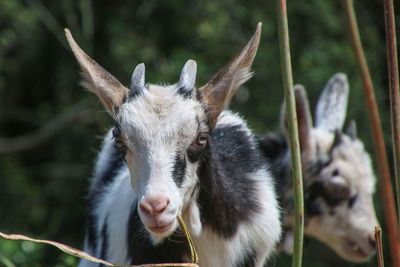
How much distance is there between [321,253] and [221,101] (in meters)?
4.07

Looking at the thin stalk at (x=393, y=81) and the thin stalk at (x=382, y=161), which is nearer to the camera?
the thin stalk at (x=393, y=81)

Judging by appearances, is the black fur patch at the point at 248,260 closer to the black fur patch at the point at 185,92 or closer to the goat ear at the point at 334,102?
the black fur patch at the point at 185,92

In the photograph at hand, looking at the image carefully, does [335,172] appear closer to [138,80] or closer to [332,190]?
[332,190]

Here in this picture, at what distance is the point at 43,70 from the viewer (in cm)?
866

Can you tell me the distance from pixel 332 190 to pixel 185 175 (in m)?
2.07

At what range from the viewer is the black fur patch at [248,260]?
3.50 metres

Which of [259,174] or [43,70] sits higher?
[43,70]

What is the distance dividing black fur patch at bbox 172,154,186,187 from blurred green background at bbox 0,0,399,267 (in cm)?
378

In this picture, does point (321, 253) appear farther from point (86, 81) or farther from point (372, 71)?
point (86, 81)

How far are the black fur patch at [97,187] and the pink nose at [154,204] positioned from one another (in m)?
1.33

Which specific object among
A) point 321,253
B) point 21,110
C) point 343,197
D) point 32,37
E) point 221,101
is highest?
point 32,37

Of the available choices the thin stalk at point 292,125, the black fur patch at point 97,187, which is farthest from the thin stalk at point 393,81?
the black fur patch at point 97,187

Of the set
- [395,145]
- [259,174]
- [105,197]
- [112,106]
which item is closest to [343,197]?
[259,174]

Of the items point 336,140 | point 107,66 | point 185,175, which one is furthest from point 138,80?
point 107,66
